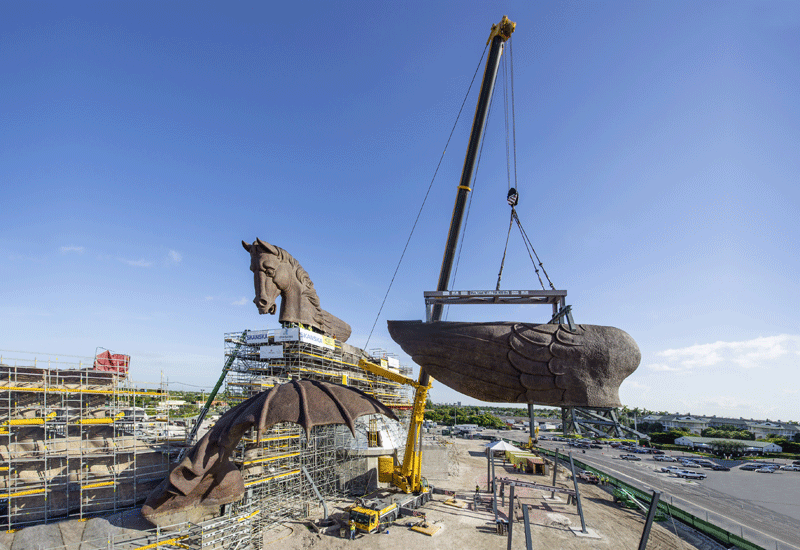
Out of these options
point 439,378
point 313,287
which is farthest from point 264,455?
point 439,378

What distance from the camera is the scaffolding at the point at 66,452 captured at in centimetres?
1446

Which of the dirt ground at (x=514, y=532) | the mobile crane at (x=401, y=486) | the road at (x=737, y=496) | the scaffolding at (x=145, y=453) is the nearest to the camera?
the scaffolding at (x=145, y=453)

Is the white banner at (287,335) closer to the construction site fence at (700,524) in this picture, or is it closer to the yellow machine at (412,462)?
the yellow machine at (412,462)

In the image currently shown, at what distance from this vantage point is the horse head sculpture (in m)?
16.8

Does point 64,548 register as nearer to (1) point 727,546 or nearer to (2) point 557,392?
(2) point 557,392

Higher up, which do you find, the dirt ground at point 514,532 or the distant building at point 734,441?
the dirt ground at point 514,532

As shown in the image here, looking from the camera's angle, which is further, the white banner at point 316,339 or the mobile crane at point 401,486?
the white banner at point 316,339

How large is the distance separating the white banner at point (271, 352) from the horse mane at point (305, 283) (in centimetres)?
253

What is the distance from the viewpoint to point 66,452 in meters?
15.2

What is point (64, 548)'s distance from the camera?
11297 mm

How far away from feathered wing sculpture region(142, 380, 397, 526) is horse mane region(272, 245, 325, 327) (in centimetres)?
738

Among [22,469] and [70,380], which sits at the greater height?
[70,380]

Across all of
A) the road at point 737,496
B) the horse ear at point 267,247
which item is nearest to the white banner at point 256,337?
the horse ear at point 267,247

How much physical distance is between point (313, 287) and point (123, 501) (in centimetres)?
1230
